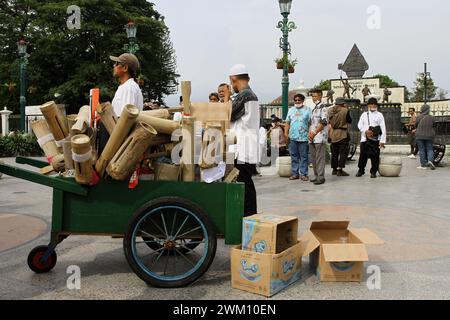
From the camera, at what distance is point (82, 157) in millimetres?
3521

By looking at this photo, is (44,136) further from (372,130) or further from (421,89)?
(421,89)

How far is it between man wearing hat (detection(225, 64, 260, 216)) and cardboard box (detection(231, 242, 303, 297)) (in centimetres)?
107

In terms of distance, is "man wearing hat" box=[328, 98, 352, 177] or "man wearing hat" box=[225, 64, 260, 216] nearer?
"man wearing hat" box=[225, 64, 260, 216]

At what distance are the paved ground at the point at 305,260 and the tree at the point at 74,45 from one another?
2969 centimetres

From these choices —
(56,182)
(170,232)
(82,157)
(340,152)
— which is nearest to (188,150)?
(170,232)

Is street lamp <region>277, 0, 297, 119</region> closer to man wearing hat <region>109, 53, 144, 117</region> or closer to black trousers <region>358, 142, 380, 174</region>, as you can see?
black trousers <region>358, 142, 380, 174</region>

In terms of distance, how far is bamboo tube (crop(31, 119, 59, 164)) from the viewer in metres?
3.96

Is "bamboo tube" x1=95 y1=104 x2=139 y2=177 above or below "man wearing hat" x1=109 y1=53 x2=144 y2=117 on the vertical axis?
below

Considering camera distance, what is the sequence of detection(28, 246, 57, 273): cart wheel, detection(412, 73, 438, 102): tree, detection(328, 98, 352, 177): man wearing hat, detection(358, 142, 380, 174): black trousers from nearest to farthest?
detection(28, 246, 57, 273): cart wheel < detection(358, 142, 380, 174): black trousers < detection(328, 98, 352, 177): man wearing hat < detection(412, 73, 438, 102): tree

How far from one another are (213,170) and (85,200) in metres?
1.06

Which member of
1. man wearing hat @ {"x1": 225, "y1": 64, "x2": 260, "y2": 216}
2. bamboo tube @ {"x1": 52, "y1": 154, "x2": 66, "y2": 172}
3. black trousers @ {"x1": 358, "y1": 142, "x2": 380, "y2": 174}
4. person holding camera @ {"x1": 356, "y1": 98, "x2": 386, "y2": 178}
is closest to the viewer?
bamboo tube @ {"x1": 52, "y1": 154, "x2": 66, "y2": 172}

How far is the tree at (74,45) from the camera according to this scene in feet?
122

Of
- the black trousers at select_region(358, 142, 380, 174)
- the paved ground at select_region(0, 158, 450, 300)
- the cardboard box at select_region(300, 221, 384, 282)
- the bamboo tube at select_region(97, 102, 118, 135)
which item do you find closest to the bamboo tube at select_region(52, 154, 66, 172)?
the bamboo tube at select_region(97, 102, 118, 135)

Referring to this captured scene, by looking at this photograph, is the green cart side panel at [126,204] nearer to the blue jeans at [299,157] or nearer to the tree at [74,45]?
the blue jeans at [299,157]
